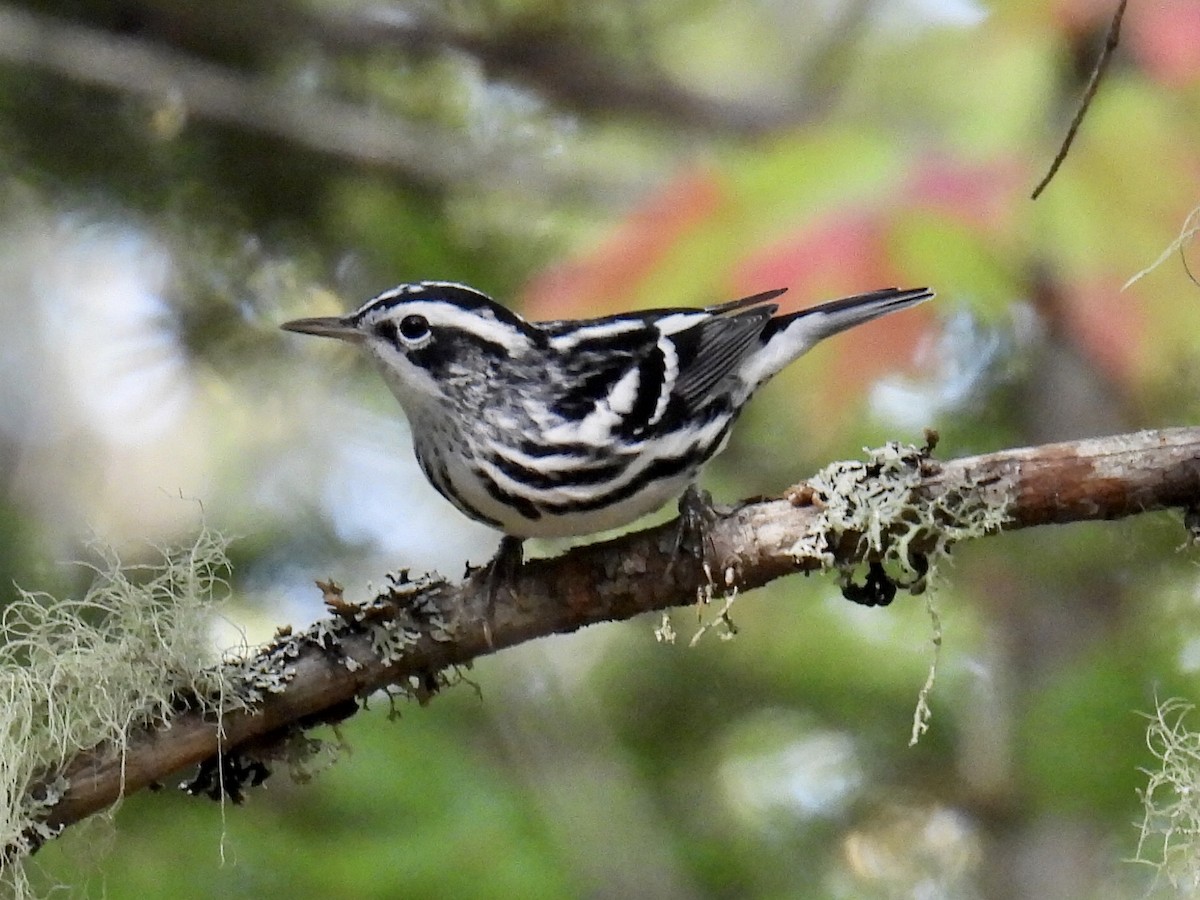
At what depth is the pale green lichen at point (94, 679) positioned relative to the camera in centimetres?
159

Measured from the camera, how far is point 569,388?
2195 millimetres

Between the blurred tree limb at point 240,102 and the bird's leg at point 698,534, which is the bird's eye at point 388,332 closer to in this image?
the bird's leg at point 698,534

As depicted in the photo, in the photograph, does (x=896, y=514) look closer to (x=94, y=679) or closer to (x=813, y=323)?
(x=813, y=323)

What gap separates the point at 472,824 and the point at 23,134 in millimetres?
1827

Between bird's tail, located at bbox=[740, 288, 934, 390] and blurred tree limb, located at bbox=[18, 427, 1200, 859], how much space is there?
584mm

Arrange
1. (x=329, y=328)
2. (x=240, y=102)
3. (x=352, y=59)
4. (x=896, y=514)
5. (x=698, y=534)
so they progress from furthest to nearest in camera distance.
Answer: (x=352, y=59), (x=240, y=102), (x=329, y=328), (x=698, y=534), (x=896, y=514)

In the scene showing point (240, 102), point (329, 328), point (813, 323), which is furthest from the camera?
point (240, 102)

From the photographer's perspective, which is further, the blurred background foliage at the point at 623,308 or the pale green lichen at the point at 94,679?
the blurred background foliage at the point at 623,308

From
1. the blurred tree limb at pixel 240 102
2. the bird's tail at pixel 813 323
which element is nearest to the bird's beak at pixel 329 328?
the bird's tail at pixel 813 323

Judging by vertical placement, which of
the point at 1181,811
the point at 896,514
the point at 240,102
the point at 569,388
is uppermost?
the point at 240,102

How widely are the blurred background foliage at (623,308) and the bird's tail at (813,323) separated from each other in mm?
49

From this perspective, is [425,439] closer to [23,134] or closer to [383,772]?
[383,772]

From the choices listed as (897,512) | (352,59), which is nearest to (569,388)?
(897,512)

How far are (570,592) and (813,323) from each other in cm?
75
